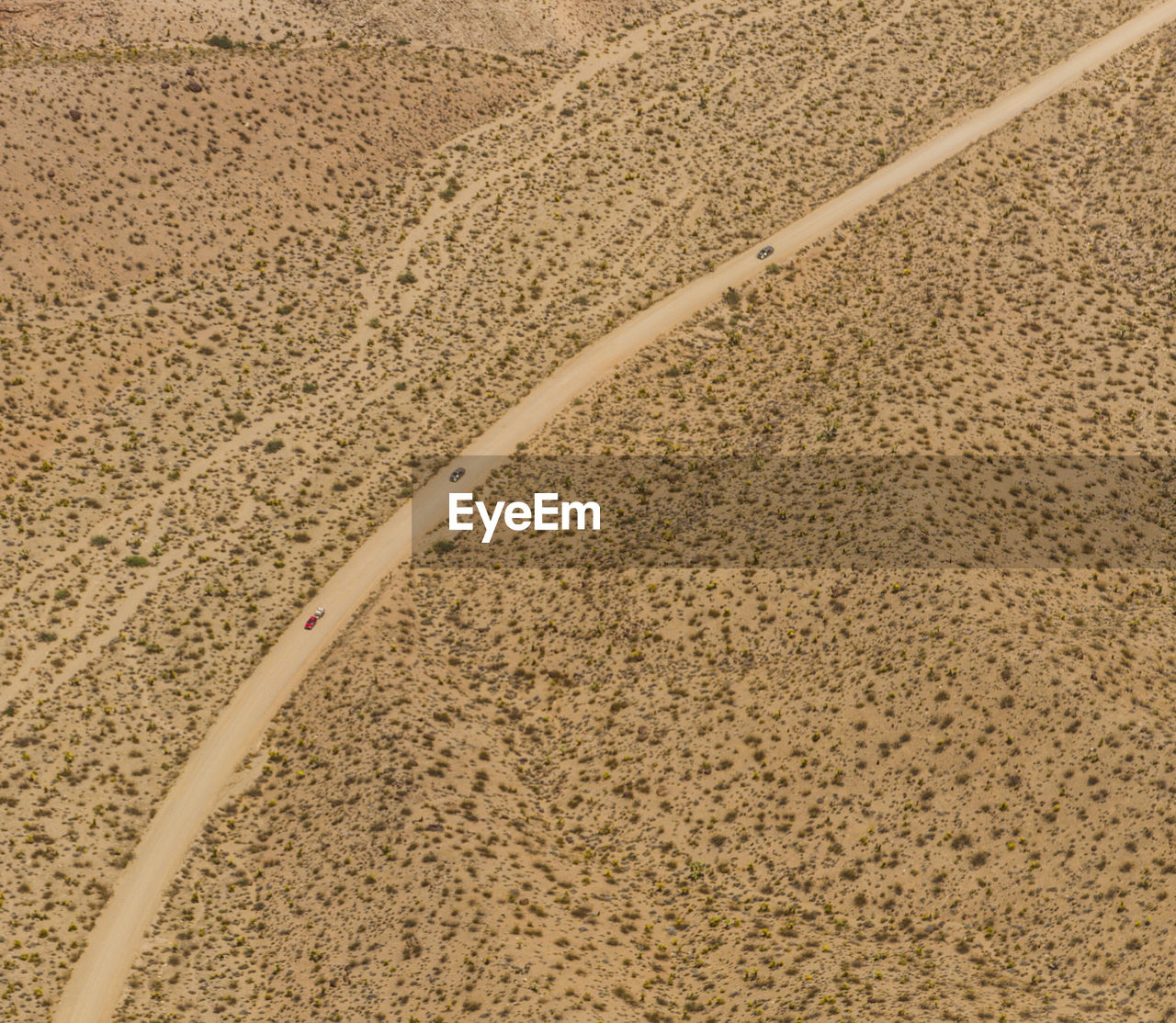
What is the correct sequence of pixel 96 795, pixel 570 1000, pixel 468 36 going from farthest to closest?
pixel 468 36 < pixel 96 795 < pixel 570 1000

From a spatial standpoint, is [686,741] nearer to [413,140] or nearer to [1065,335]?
[1065,335]

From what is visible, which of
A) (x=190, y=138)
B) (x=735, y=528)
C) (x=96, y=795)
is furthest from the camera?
(x=190, y=138)

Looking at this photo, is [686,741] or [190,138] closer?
[686,741]

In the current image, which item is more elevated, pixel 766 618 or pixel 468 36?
pixel 468 36

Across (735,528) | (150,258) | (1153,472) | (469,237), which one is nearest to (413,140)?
(469,237)

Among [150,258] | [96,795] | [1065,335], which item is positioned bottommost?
[96,795]

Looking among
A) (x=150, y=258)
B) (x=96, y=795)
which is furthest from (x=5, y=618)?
(x=150, y=258)

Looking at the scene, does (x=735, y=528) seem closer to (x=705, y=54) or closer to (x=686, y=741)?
(x=686, y=741)
